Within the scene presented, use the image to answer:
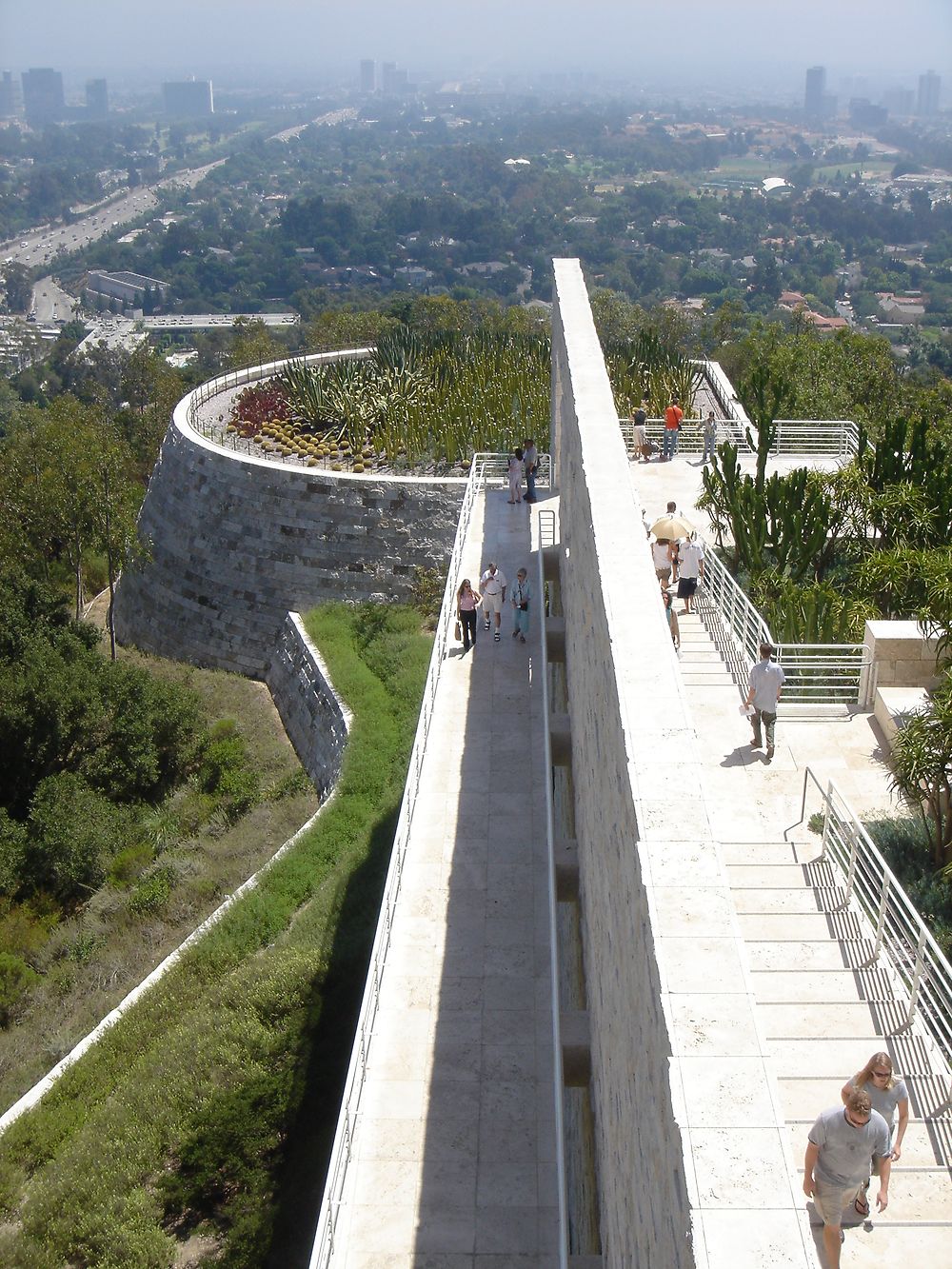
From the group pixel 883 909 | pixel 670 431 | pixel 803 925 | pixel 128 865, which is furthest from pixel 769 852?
pixel 670 431

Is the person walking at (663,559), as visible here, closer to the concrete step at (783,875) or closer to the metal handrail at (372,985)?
the metal handrail at (372,985)

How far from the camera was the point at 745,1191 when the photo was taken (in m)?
3.54

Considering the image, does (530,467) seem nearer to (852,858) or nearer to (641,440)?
(641,440)

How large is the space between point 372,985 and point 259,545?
45.7 feet

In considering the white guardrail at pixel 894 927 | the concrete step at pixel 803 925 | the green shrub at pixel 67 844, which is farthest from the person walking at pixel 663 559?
the green shrub at pixel 67 844

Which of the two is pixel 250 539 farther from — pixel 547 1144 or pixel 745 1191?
pixel 745 1191

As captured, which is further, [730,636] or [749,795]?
[730,636]

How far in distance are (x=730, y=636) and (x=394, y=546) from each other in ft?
31.6

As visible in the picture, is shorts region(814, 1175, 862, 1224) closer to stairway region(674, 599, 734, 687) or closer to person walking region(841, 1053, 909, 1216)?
person walking region(841, 1053, 909, 1216)

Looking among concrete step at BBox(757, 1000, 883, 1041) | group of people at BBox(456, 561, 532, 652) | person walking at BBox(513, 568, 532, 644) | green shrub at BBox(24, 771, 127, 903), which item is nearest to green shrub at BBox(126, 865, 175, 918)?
green shrub at BBox(24, 771, 127, 903)

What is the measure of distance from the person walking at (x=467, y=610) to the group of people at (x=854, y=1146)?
348 inches

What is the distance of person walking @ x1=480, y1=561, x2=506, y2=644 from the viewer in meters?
13.7

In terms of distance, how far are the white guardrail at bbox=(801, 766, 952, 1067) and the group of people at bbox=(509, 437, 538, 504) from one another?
31.3 feet

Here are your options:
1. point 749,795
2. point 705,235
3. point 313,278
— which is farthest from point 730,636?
point 705,235
